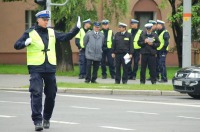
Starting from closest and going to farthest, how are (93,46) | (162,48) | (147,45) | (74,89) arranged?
(74,89) → (147,45) → (93,46) → (162,48)

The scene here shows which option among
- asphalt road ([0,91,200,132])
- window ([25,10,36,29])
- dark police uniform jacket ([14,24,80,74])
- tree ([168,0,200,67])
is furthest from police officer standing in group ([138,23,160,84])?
window ([25,10,36,29])

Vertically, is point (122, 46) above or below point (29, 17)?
below

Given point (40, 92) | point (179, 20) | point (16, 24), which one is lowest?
point (40, 92)

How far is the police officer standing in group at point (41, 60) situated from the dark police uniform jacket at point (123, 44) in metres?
11.4

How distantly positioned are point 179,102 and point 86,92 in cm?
395

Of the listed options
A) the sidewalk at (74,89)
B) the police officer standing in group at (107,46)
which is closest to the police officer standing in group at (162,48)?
the sidewalk at (74,89)

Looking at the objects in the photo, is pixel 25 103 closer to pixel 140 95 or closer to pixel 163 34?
pixel 140 95

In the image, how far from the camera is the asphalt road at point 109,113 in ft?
47.9

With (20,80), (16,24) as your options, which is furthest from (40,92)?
(16,24)

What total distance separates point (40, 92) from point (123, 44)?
11.8 metres

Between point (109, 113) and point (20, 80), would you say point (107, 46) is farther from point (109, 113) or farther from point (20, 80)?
point (109, 113)

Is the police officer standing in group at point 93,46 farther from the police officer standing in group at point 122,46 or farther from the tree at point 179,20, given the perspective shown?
the tree at point 179,20

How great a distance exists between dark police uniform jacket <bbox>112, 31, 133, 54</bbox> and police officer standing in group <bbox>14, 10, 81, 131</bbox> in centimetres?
1136

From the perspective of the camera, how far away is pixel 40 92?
14.1 meters
